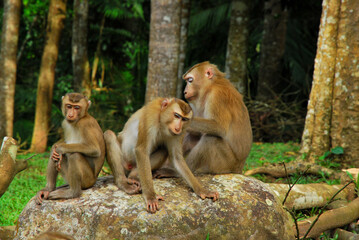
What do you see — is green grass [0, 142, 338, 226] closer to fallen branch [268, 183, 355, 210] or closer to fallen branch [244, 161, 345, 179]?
fallen branch [244, 161, 345, 179]

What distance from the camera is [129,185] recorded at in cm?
407

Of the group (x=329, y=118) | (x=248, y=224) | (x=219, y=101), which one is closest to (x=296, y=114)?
(x=329, y=118)

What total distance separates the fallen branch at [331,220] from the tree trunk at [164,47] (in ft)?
10.6

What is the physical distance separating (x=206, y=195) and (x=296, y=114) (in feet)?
22.3

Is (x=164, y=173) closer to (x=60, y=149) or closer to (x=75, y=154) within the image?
(x=75, y=154)

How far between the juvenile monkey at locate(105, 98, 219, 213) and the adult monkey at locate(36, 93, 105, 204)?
0.19 m

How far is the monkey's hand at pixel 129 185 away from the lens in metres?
4.00

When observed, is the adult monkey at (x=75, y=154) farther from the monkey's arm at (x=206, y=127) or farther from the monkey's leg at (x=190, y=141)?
the monkey's leg at (x=190, y=141)

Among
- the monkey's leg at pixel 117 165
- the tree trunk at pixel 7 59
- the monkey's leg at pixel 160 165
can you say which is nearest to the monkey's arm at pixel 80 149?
the monkey's leg at pixel 117 165

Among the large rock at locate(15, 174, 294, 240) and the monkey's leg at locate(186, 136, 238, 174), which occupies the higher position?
the monkey's leg at locate(186, 136, 238, 174)

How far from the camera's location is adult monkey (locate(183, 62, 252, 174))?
482cm

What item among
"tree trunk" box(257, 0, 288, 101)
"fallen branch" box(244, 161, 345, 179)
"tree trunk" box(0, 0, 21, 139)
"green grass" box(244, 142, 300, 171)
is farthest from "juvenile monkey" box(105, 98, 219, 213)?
"tree trunk" box(257, 0, 288, 101)

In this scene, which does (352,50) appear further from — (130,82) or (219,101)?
(130,82)

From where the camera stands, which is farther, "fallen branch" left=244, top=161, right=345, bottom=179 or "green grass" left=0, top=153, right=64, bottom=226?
"fallen branch" left=244, top=161, right=345, bottom=179
